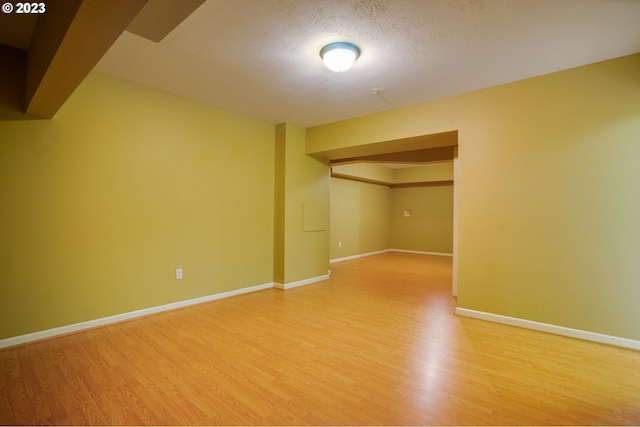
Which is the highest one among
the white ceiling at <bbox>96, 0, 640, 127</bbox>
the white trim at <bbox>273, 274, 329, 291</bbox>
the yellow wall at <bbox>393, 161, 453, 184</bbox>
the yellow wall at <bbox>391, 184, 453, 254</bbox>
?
the white ceiling at <bbox>96, 0, 640, 127</bbox>

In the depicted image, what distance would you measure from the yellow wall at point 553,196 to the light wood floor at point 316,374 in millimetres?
456

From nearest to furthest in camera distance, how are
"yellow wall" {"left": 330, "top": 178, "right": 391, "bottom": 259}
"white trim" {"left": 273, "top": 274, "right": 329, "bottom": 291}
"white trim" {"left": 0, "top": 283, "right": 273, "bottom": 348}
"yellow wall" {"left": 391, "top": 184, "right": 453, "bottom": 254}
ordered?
"white trim" {"left": 0, "top": 283, "right": 273, "bottom": 348}
"white trim" {"left": 273, "top": 274, "right": 329, "bottom": 291}
"yellow wall" {"left": 330, "top": 178, "right": 391, "bottom": 259}
"yellow wall" {"left": 391, "top": 184, "right": 453, "bottom": 254}

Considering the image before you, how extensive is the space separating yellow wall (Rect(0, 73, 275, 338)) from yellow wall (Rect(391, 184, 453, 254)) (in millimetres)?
6245

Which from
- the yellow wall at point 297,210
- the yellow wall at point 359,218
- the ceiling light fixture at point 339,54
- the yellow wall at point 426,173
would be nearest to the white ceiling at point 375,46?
the ceiling light fixture at point 339,54

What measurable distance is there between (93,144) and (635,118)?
5.25 m

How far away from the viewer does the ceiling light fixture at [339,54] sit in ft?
7.88

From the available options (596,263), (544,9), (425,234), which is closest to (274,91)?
(544,9)

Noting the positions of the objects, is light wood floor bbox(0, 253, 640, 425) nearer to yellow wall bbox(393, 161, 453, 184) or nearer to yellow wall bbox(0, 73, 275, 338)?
yellow wall bbox(0, 73, 275, 338)

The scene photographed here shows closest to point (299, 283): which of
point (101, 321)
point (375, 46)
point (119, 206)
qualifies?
point (101, 321)

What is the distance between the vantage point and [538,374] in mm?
2172

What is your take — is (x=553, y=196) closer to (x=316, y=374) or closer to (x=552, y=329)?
(x=552, y=329)

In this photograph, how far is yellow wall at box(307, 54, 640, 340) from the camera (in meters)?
2.64

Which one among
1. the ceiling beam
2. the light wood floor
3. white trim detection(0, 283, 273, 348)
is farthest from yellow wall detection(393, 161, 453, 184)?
the ceiling beam

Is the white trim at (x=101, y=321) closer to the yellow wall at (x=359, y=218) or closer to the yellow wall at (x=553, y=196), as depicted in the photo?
the yellow wall at (x=553, y=196)
